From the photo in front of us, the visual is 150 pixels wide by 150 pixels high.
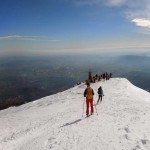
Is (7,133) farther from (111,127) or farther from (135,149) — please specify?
(135,149)

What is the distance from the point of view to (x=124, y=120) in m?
18.3

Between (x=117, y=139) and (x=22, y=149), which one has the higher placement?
(x=117, y=139)

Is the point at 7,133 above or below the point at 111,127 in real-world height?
below

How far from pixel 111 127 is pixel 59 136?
367 cm

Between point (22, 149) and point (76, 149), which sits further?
point (22, 149)

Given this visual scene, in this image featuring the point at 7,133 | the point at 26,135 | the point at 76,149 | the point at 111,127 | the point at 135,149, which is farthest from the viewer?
the point at 7,133

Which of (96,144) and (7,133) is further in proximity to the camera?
(7,133)

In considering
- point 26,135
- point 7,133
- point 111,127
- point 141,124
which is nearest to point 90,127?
point 111,127

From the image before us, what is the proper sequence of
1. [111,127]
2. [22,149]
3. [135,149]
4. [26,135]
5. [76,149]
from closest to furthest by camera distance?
[135,149]
[76,149]
[22,149]
[111,127]
[26,135]

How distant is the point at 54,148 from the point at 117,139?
368 centimetres

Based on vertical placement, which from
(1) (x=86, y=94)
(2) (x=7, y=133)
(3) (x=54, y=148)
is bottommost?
(2) (x=7, y=133)

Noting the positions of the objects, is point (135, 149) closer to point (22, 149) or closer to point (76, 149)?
point (76, 149)

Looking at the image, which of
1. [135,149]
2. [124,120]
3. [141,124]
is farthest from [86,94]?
[135,149]

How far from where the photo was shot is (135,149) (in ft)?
39.5
